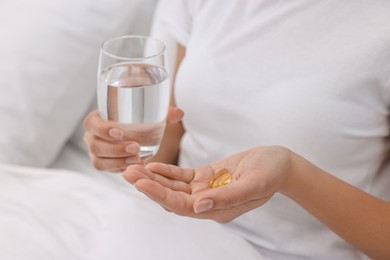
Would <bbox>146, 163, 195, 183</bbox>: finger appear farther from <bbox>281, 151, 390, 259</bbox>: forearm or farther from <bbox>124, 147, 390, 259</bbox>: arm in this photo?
<bbox>281, 151, 390, 259</bbox>: forearm

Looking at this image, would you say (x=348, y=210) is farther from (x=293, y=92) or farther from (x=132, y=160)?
(x=132, y=160)

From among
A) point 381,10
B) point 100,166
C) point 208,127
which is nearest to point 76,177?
point 100,166

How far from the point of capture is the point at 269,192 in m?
0.78

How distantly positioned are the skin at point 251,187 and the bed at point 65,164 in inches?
3.5

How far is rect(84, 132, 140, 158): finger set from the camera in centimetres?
90

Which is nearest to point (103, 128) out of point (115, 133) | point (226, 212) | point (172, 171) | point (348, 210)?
point (115, 133)

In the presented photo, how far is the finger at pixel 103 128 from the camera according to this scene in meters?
0.88

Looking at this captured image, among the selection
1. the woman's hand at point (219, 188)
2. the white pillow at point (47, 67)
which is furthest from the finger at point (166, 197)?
the white pillow at point (47, 67)

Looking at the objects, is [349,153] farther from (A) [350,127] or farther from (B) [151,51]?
(B) [151,51]

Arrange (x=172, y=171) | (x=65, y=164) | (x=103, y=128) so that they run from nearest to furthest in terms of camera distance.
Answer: (x=172, y=171)
(x=103, y=128)
(x=65, y=164)

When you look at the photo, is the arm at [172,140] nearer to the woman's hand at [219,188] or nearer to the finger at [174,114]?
the finger at [174,114]

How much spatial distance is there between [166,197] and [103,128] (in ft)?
0.77

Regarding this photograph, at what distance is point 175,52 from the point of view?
1.16 metres

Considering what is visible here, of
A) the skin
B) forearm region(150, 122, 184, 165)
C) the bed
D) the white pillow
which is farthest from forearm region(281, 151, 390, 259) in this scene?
the white pillow
